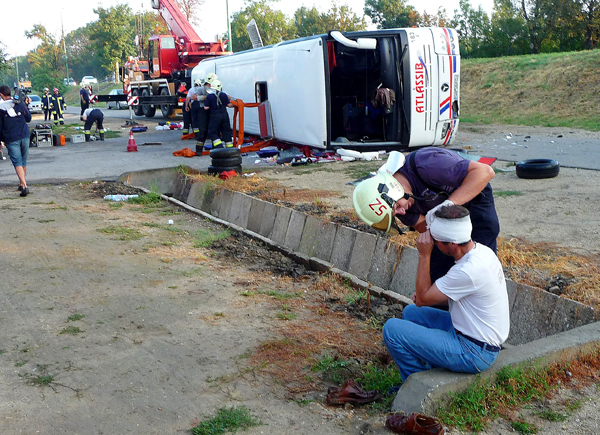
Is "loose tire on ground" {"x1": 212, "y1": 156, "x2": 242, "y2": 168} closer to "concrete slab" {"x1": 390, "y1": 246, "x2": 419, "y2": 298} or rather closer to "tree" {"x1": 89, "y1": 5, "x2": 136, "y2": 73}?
"concrete slab" {"x1": 390, "y1": 246, "x2": 419, "y2": 298}

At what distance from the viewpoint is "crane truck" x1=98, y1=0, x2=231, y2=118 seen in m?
26.0

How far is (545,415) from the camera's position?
349cm

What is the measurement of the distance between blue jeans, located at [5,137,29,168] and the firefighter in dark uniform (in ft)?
14.7

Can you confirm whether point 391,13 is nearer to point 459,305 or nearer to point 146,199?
point 146,199

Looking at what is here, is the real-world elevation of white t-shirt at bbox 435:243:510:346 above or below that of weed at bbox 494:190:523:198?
above

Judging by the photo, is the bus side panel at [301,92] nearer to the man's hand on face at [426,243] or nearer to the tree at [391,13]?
the man's hand on face at [426,243]

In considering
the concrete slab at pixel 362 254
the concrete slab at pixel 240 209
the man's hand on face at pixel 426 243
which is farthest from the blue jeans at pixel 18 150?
the man's hand on face at pixel 426 243

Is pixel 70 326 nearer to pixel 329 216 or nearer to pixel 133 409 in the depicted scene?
pixel 133 409

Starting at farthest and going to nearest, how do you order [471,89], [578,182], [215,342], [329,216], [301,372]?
1. [471,89]
2. [578,182]
3. [329,216]
4. [215,342]
5. [301,372]

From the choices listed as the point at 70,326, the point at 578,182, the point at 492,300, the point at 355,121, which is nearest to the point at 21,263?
the point at 70,326

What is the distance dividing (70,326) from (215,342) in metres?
1.35

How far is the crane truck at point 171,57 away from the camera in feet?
85.4

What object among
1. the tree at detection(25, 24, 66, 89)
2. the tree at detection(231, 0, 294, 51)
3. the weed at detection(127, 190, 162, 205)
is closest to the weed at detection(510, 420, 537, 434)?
the weed at detection(127, 190, 162, 205)

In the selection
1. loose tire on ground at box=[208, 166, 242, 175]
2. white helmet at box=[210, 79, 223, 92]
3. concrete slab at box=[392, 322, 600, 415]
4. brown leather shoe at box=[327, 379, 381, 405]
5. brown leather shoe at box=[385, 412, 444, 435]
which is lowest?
brown leather shoe at box=[327, 379, 381, 405]
